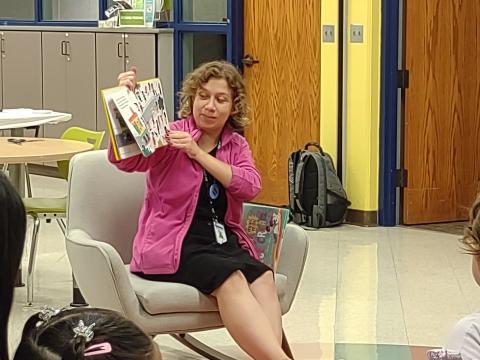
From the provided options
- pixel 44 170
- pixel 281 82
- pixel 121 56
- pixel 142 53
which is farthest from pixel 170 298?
pixel 44 170

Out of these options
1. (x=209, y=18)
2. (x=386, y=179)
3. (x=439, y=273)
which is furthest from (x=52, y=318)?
(x=209, y=18)

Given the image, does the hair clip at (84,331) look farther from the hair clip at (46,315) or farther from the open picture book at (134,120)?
the open picture book at (134,120)

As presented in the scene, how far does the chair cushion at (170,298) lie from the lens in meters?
3.45

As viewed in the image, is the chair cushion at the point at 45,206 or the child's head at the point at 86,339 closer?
the child's head at the point at 86,339

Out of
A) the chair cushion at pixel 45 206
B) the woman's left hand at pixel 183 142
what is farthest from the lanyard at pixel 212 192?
the chair cushion at pixel 45 206

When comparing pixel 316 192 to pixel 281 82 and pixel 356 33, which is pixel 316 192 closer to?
pixel 281 82

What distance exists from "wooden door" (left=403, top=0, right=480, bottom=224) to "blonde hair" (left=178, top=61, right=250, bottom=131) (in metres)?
3.14

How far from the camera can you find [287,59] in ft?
23.6

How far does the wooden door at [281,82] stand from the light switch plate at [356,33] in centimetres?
29

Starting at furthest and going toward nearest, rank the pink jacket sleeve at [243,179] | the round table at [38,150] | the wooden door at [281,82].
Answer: the wooden door at [281,82]
the round table at [38,150]
the pink jacket sleeve at [243,179]

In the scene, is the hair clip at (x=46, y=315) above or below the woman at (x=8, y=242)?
below

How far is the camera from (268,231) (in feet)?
12.6

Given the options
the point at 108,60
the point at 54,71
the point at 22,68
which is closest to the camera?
the point at 108,60

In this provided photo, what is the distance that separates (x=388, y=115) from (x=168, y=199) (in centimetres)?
336
